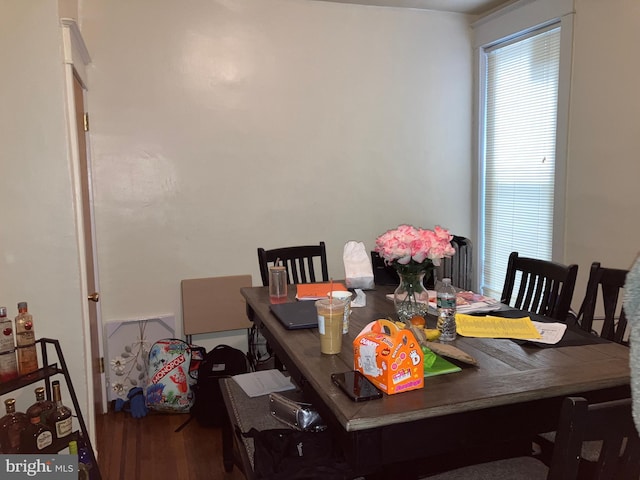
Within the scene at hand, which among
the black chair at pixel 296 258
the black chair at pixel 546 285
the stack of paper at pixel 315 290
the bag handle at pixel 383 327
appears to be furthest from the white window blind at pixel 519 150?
the bag handle at pixel 383 327

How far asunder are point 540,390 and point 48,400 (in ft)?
6.03

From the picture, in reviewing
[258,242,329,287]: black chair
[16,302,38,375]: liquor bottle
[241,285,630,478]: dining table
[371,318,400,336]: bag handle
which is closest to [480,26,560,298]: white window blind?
[258,242,329,287]: black chair

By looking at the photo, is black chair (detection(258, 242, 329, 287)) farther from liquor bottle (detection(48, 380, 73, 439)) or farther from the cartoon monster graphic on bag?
liquor bottle (detection(48, 380, 73, 439))

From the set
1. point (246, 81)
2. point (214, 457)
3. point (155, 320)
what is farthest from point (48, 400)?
point (246, 81)

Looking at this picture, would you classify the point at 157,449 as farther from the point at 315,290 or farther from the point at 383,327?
the point at 383,327

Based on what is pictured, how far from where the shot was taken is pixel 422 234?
183cm

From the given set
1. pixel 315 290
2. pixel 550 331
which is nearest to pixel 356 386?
pixel 550 331

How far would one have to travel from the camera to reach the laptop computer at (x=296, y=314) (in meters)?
1.93

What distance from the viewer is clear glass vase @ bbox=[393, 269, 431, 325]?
192 cm

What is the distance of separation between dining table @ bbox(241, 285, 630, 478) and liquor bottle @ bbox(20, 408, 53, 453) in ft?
3.18

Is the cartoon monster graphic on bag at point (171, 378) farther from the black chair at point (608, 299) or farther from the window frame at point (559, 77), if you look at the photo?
the window frame at point (559, 77)

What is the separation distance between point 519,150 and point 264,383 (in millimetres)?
2326

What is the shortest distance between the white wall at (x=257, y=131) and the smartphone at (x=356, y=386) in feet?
6.93

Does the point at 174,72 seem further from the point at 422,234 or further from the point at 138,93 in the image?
the point at 422,234
